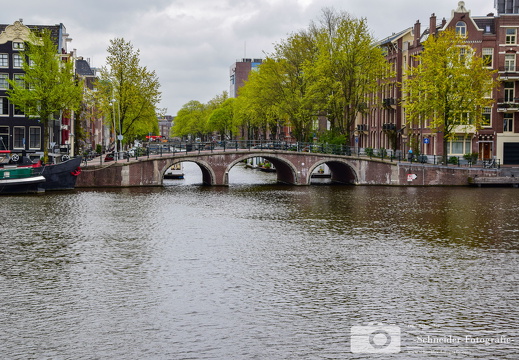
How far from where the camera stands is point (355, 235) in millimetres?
32156

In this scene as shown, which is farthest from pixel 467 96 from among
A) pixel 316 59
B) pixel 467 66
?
pixel 316 59

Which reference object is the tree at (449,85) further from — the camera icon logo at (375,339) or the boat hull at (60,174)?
the camera icon logo at (375,339)

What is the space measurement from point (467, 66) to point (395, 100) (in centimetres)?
1402

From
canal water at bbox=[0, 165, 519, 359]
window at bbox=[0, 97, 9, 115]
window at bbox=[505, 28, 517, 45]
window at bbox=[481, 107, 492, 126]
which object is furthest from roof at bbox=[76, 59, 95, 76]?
canal water at bbox=[0, 165, 519, 359]

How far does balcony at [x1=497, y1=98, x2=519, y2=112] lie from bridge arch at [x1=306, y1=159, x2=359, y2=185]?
16.7 meters

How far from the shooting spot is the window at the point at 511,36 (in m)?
69.3

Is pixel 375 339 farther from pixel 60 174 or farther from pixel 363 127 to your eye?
pixel 363 127

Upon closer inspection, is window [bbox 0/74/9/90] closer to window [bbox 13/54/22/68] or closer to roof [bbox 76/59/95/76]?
window [bbox 13/54/22/68]

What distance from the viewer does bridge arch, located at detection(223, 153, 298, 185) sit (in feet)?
201

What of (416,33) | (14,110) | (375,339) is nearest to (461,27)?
(416,33)

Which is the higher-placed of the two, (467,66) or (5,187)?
(467,66)

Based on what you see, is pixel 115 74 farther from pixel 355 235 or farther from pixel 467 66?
pixel 355 235

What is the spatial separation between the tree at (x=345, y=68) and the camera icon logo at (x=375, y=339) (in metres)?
50.1

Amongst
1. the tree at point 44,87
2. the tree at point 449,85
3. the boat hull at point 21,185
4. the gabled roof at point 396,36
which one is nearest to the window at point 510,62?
the tree at point 449,85
